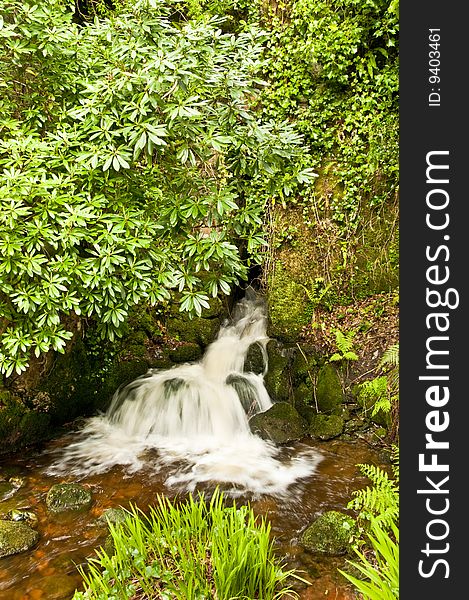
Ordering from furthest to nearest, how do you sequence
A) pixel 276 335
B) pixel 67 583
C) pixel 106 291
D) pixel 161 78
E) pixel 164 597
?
pixel 276 335, pixel 106 291, pixel 67 583, pixel 161 78, pixel 164 597

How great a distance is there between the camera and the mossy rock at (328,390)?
5.61 metres

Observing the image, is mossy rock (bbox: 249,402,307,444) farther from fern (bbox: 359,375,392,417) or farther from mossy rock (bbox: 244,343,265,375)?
fern (bbox: 359,375,392,417)

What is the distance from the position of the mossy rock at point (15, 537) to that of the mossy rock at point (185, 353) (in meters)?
3.50

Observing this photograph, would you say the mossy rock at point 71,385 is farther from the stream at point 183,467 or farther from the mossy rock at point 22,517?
the mossy rock at point 22,517

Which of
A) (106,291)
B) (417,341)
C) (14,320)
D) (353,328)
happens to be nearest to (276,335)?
(353,328)

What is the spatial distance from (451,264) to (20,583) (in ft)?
12.6

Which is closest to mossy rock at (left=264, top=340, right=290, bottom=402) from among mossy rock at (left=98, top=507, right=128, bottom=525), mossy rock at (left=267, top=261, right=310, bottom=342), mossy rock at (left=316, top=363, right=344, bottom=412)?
Result: mossy rock at (left=267, top=261, right=310, bottom=342)

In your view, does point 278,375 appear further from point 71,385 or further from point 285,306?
point 71,385

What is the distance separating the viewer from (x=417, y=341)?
168 centimetres

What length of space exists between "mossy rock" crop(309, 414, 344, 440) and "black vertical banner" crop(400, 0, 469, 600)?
398 centimetres

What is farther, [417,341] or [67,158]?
[67,158]

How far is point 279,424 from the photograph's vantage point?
559 centimetres

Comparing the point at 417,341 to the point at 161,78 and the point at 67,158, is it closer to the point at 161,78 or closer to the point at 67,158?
the point at 161,78

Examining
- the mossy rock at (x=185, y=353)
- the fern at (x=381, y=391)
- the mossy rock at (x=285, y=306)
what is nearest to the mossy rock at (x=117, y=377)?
the mossy rock at (x=185, y=353)
